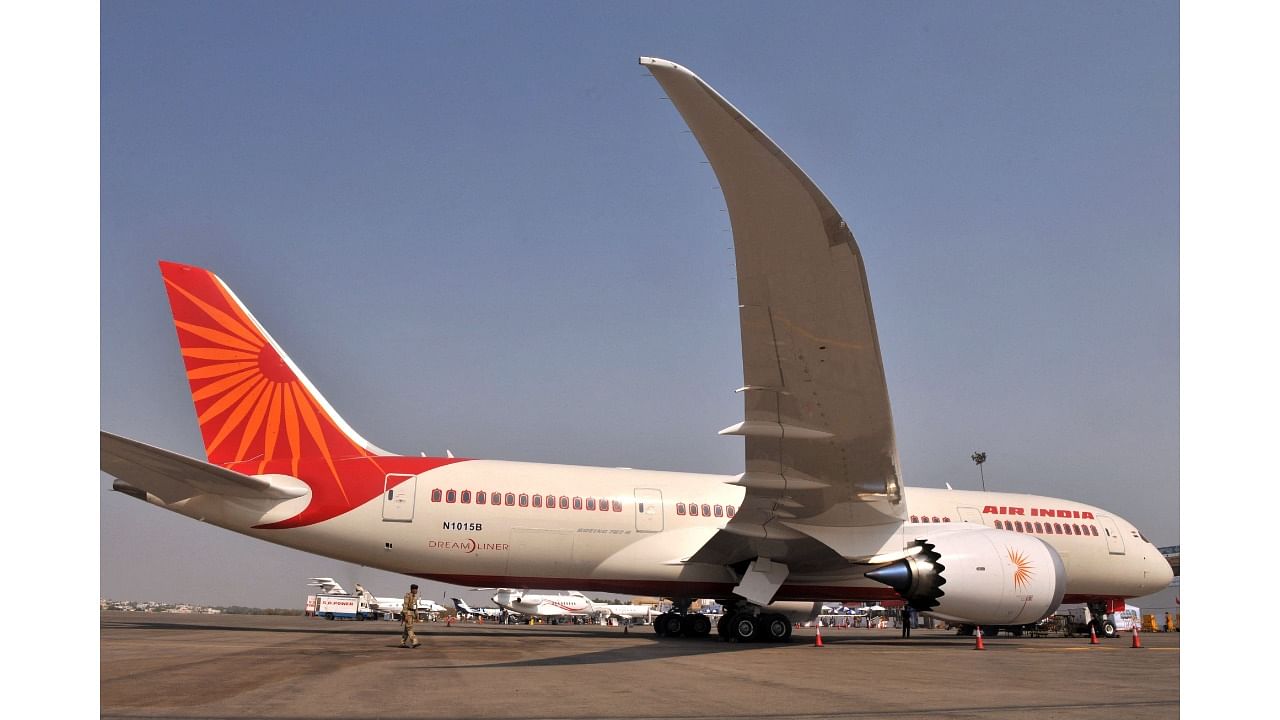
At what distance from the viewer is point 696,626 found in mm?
21375

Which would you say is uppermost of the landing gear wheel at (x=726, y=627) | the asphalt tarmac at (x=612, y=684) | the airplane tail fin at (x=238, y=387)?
the airplane tail fin at (x=238, y=387)

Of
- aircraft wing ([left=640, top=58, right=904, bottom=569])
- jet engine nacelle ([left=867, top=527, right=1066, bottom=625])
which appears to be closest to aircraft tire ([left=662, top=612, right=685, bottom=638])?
aircraft wing ([left=640, top=58, right=904, bottom=569])

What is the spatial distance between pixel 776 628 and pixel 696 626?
3395 millimetres

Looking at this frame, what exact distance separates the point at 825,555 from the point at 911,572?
318cm

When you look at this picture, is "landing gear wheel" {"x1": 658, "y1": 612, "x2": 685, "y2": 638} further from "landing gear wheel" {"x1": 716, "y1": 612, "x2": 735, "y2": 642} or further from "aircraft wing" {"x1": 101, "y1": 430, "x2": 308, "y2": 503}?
"aircraft wing" {"x1": 101, "y1": 430, "x2": 308, "y2": 503}

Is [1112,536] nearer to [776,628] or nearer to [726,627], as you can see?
[776,628]

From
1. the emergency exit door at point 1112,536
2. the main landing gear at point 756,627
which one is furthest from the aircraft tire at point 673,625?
the emergency exit door at point 1112,536

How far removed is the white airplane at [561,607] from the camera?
166ft

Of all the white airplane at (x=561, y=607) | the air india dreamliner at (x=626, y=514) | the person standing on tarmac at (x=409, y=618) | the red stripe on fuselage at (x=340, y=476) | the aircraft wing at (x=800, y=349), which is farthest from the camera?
the white airplane at (x=561, y=607)

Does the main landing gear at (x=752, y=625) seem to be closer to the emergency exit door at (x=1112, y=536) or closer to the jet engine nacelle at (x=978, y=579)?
the jet engine nacelle at (x=978, y=579)

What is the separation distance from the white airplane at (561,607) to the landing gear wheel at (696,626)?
27.8m

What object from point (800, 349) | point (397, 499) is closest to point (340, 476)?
point (397, 499)

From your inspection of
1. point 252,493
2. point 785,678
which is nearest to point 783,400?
point 785,678
